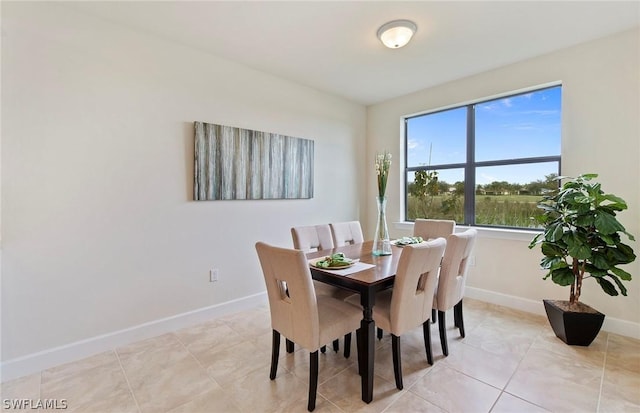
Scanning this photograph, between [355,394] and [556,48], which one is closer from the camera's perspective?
[355,394]

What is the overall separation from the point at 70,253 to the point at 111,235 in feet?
0.90

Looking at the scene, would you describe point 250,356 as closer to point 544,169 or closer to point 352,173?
point 352,173

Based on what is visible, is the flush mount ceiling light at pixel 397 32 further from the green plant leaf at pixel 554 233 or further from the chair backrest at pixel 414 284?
the green plant leaf at pixel 554 233

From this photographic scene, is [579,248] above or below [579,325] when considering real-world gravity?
above

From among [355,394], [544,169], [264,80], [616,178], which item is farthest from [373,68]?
[355,394]

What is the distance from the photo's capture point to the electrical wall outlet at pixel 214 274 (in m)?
2.87

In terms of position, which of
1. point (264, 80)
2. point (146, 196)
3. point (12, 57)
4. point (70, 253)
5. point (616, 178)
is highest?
point (264, 80)

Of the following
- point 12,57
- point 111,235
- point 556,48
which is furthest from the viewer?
point 556,48

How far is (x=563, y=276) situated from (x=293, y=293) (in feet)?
7.39

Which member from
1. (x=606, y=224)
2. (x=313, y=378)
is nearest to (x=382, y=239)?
(x=313, y=378)

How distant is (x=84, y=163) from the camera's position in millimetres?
2178

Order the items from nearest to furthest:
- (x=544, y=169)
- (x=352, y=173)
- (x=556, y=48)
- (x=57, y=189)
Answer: (x=57, y=189) < (x=556, y=48) < (x=544, y=169) < (x=352, y=173)

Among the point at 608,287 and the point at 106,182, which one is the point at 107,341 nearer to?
the point at 106,182

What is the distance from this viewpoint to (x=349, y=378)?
1921 mm
